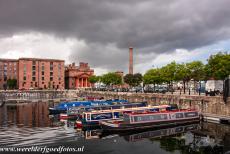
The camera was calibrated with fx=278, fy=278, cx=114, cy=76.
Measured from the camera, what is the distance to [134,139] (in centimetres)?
4106

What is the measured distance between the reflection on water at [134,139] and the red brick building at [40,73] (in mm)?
131823

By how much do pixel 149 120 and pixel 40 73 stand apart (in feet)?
475

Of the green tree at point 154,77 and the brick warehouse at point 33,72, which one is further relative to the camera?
the brick warehouse at point 33,72

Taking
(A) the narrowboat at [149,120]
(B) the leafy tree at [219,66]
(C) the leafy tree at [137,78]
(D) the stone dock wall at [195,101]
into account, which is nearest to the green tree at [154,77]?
(D) the stone dock wall at [195,101]

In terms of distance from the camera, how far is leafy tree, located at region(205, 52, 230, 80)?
66438 mm

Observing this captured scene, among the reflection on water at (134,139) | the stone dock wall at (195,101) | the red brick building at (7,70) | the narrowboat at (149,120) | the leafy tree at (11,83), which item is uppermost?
the red brick building at (7,70)

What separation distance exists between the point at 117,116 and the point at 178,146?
19596mm

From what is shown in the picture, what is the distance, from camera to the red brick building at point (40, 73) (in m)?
176

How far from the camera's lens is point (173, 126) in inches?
2007

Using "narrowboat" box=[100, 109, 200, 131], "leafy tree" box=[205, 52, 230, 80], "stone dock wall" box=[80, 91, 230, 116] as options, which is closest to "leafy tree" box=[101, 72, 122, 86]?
"stone dock wall" box=[80, 91, 230, 116]

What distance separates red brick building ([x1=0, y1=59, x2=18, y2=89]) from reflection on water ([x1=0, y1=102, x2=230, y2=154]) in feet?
458

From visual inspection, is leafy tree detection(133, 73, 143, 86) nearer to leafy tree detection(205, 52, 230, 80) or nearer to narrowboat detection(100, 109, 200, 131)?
leafy tree detection(205, 52, 230, 80)

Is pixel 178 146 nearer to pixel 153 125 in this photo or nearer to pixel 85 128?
pixel 153 125

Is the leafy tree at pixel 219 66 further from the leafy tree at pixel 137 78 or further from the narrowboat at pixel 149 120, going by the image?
the leafy tree at pixel 137 78
